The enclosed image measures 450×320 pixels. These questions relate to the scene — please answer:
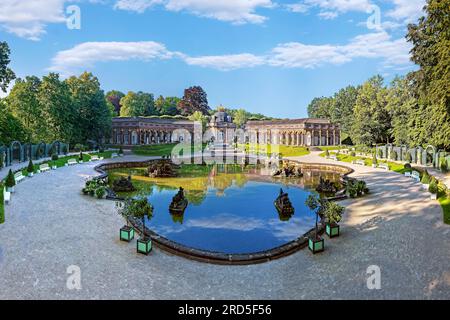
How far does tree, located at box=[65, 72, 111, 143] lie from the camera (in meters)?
47.7

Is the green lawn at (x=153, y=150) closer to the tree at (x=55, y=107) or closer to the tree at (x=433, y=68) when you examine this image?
the tree at (x=55, y=107)

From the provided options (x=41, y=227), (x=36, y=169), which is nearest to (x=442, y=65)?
(x=41, y=227)

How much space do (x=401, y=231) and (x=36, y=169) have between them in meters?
27.0

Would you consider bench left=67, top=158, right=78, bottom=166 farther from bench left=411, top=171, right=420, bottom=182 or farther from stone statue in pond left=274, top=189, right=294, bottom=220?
bench left=411, top=171, right=420, bottom=182

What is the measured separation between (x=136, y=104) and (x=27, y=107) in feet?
148

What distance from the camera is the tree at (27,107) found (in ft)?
127

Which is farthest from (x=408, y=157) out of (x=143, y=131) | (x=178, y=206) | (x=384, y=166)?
(x=143, y=131)

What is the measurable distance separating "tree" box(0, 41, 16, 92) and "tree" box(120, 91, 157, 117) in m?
52.0

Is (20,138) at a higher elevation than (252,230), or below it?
higher

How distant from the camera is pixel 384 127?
5344 centimetres

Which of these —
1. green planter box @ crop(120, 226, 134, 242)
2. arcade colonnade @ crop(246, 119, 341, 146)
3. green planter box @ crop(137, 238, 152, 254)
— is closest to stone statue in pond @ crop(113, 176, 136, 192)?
green planter box @ crop(120, 226, 134, 242)

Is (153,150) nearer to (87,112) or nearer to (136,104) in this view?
(87,112)

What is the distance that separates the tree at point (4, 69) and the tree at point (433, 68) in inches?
1379

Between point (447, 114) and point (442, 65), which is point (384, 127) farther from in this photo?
point (442, 65)
